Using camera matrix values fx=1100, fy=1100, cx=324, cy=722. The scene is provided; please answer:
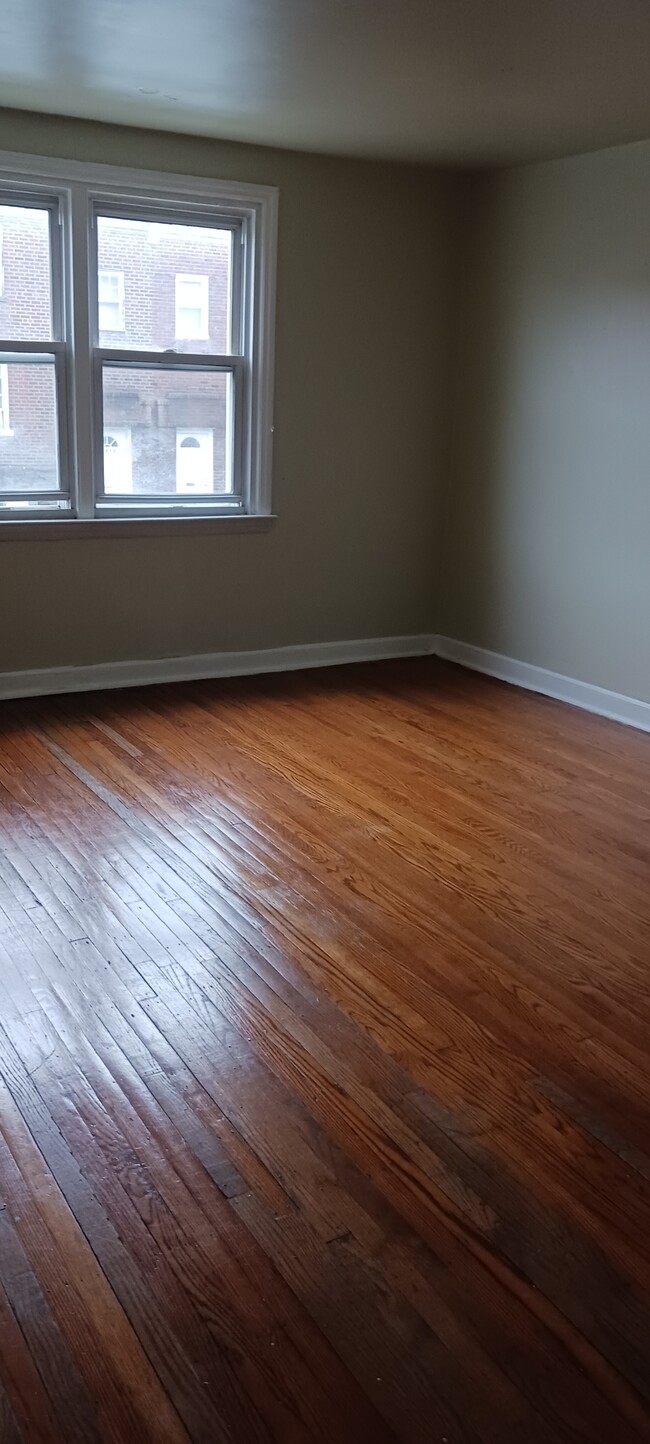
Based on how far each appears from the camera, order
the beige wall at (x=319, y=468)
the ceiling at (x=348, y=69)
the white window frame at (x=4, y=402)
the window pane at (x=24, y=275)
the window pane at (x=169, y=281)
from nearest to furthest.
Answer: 1. the ceiling at (x=348, y=69)
2. the window pane at (x=24, y=275)
3. the white window frame at (x=4, y=402)
4. the window pane at (x=169, y=281)
5. the beige wall at (x=319, y=468)

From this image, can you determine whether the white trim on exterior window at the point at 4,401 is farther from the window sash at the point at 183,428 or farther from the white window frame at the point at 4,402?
the window sash at the point at 183,428

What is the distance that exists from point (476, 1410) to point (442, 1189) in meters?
0.45

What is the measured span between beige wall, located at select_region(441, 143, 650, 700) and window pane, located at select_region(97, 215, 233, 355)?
52.7 inches

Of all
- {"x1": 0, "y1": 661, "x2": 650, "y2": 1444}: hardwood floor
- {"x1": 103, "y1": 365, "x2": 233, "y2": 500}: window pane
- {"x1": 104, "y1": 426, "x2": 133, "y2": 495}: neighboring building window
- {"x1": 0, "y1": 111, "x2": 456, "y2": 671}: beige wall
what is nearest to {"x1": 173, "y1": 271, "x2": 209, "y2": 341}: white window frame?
{"x1": 103, "y1": 365, "x2": 233, "y2": 500}: window pane

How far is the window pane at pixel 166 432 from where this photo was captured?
15.7 ft

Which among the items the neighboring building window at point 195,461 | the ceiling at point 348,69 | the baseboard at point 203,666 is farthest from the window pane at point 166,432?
the ceiling at point 348,69

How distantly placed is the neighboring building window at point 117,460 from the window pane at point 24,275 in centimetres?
49

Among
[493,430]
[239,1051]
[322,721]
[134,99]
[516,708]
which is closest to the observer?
[239,1051]

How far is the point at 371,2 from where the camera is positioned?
2.81 meters

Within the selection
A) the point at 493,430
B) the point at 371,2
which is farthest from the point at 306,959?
the point at 493,430

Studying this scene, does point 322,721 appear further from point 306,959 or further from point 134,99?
point 134,99

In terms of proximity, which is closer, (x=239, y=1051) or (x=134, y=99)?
(x=239, y=1051)

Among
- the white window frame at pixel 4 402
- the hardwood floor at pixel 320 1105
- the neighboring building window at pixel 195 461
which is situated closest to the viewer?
the hardwood floor at pixel 320 1105

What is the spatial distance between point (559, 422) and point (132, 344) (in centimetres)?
194
